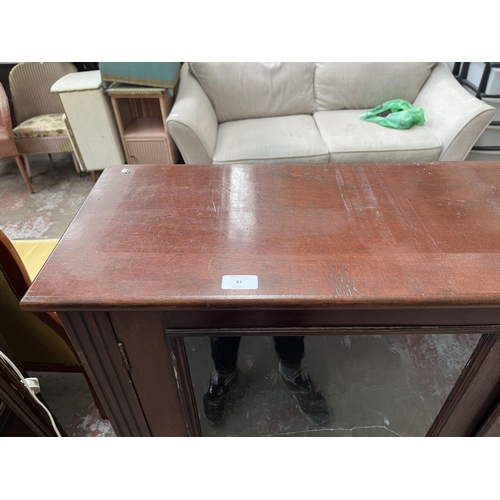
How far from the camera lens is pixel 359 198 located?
95 cm

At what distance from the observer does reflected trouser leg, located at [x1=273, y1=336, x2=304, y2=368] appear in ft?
3.81

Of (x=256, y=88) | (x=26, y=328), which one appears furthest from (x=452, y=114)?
(x=26, y=328)

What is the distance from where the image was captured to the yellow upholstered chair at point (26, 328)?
0.92 m

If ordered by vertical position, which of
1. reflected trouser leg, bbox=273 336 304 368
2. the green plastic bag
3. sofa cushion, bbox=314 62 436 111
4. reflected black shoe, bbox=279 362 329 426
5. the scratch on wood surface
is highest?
the scratch on wood surface

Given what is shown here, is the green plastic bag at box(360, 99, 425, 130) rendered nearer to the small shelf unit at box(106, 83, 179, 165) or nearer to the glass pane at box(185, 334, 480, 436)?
the small shelf unit at box(106, 83, 179, 165)

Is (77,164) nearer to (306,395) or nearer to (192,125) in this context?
(192,125)

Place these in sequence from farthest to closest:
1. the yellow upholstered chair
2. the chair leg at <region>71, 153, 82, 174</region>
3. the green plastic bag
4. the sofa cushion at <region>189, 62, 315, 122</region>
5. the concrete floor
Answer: the chair leg at <region>71, 153, 82, 174</region> < the sofa cushion at <region>189, 62, 315, 122</region> < the green plastic bag < the concrete floor < the yellow upholstered chair

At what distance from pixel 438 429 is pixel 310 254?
0.65 meters

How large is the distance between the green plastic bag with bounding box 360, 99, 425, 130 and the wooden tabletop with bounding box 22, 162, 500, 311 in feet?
3.53

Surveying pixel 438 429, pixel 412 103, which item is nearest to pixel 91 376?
pixel 438 429

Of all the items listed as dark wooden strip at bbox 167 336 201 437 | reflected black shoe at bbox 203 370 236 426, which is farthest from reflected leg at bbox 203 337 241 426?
dark wooden strip at bbox 167 336 201 437

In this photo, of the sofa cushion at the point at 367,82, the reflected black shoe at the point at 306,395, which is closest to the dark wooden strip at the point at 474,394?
the reflected black shoe at the point at 306,395

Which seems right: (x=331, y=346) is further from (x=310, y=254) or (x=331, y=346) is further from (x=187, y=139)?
(x=187, y=139)

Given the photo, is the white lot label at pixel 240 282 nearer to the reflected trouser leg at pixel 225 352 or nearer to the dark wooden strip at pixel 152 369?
the dark wooden strip at pixel 152 369
